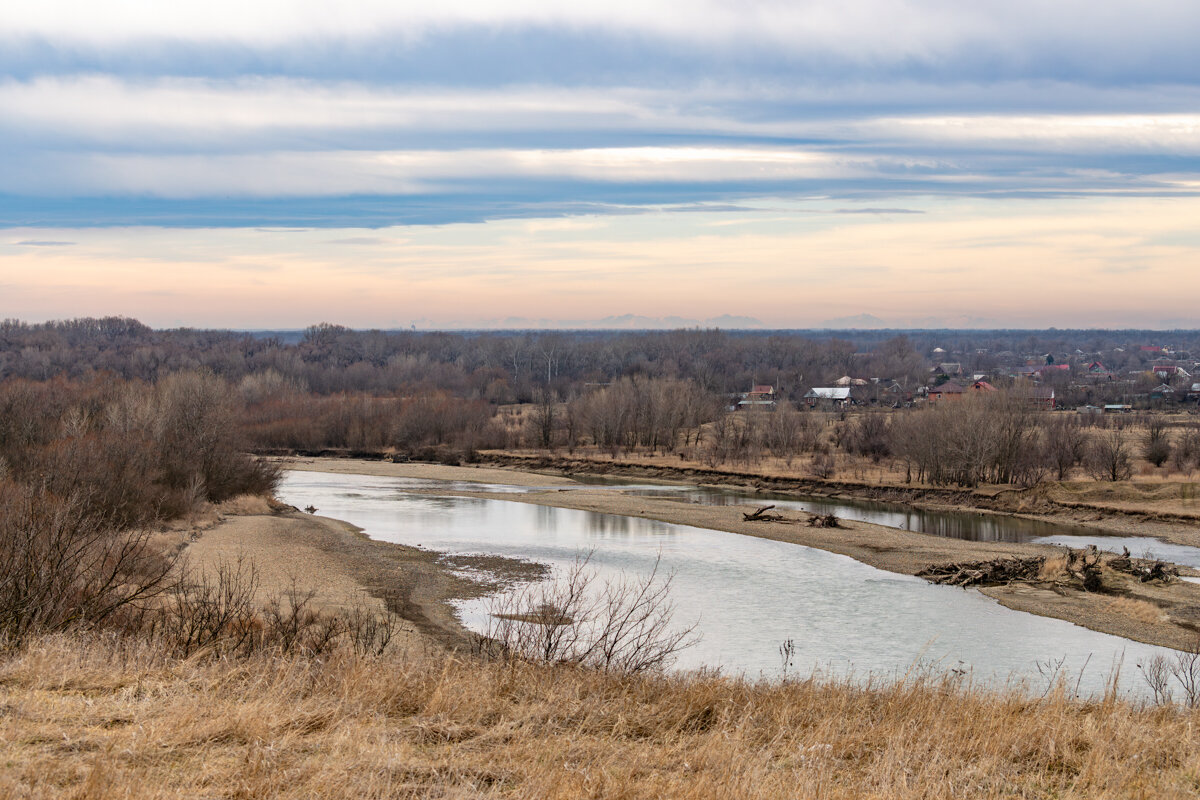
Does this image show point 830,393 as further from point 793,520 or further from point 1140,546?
point 1140,546

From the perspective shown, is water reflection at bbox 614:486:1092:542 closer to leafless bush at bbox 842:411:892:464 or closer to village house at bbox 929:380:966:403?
leafless bush at bbox 842:411:892:464

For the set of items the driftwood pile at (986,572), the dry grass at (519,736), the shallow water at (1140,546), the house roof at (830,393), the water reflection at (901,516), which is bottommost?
the water reflection at (901,516)

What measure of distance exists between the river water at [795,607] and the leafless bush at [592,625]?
0.68 m

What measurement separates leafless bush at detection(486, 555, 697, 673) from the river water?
0.68 meters

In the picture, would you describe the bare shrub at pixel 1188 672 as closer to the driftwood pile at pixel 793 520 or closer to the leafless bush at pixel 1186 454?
the driftwood pile at pixel 793 520

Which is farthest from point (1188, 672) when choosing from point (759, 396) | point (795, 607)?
point (759, 396)

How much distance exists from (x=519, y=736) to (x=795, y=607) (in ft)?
53.2

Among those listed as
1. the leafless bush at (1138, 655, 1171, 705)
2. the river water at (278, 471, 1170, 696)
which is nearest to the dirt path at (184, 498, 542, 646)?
the river water at (278, 471, 1170, 696)

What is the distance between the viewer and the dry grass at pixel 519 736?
5309 millimetres

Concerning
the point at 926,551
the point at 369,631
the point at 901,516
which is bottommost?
the point at 901,516

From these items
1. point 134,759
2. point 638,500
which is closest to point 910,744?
point 134,759

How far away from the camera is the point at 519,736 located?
6.46 metres

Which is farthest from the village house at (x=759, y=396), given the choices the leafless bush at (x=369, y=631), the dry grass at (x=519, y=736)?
the dry grass at (x=519, y=736)

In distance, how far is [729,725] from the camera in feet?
23.8
